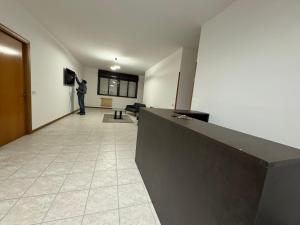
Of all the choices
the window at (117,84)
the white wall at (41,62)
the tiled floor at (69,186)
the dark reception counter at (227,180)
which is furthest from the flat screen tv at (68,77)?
the dark reception counter at (227,180)

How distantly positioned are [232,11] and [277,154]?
247 centimetres

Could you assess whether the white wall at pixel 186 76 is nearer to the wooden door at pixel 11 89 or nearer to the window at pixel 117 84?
the wooden door at pixel 11 89

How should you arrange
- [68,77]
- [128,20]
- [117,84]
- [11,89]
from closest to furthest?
[11,89] < [128,20] < [68,77] < [117,84]

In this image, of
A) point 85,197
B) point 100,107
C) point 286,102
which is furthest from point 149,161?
point 100,107

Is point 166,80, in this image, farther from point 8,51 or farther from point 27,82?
point 8,51

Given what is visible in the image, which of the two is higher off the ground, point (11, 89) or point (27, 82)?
point (27, 82)

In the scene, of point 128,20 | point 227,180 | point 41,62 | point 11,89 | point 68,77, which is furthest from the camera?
point 68,77

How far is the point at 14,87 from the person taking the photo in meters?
2.91

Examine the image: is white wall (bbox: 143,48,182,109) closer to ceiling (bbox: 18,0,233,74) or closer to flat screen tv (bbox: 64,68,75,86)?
ceiling (bbox: 18,0,233,74)

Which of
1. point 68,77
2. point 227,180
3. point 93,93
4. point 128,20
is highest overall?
point 128,20

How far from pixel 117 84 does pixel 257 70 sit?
→ 9.73 meters

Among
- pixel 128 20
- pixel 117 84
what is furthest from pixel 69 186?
pixel 117 84

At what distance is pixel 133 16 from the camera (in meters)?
2.96

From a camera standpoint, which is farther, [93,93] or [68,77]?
[93,93]
